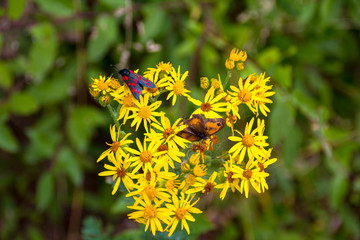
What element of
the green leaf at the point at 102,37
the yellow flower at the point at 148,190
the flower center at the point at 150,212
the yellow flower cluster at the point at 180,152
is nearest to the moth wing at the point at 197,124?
the yellow flower cluster at the point at 180,152

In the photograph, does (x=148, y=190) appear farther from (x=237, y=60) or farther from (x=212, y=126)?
(x=237, y=60)

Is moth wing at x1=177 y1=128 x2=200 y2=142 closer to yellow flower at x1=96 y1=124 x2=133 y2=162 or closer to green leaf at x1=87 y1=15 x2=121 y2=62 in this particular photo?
yellow flower at x1=96 y1=124 x2=133 y2=162

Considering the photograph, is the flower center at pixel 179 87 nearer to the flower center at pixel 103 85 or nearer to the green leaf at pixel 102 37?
the flower center at pixel 103 85

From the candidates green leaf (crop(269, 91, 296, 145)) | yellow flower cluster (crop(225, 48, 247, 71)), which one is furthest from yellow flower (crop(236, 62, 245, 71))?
green leaf (crop(269, 91, 296, 145))

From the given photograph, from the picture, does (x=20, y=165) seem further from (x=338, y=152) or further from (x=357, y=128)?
(x=357, y=128)

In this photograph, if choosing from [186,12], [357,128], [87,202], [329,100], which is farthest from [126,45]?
[357,128]

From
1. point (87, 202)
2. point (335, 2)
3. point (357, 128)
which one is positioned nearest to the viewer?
point (335, 2)

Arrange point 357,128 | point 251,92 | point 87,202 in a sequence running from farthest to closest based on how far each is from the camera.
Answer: point 87,202 → point 357,128 → point 251,92
